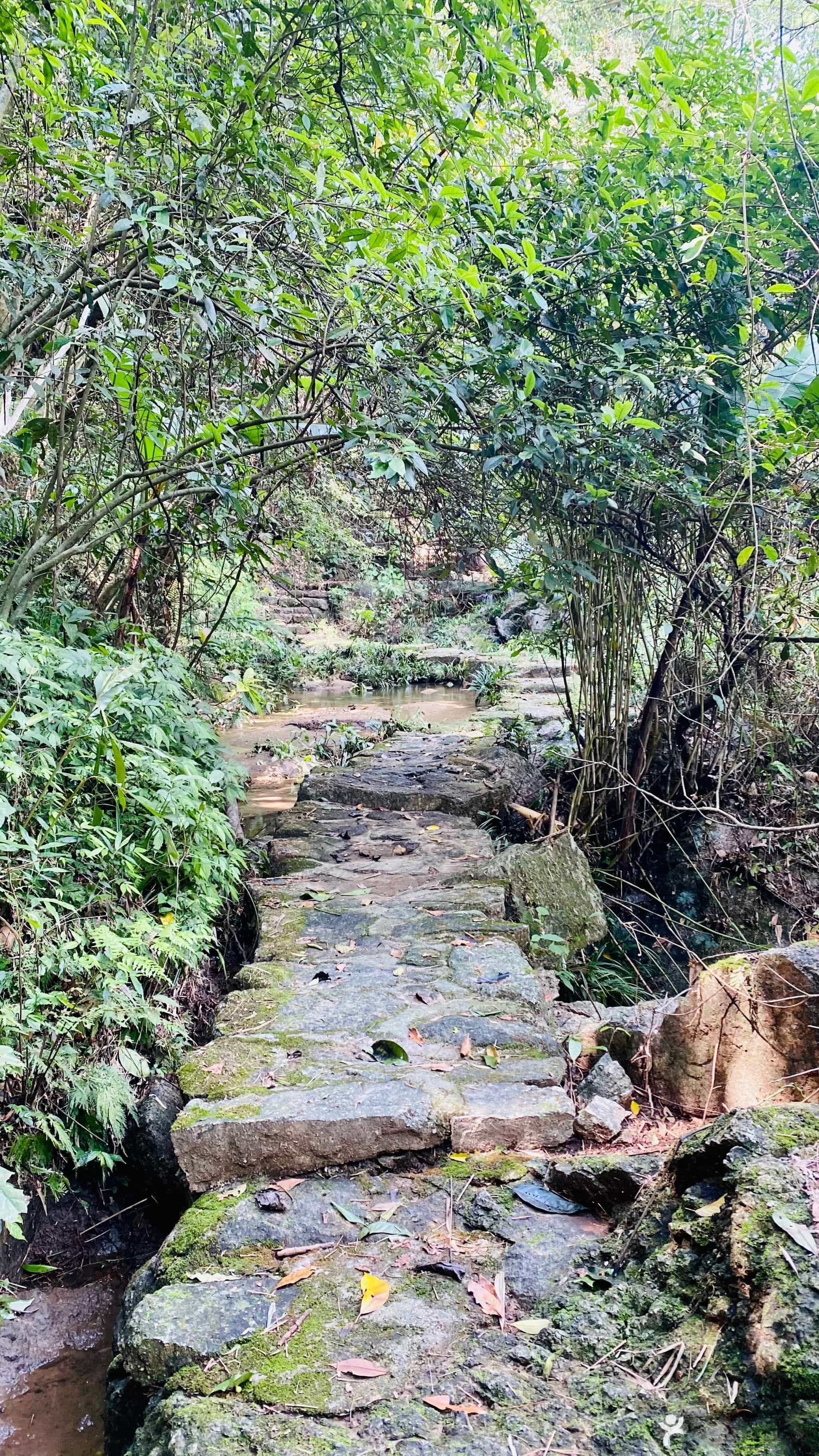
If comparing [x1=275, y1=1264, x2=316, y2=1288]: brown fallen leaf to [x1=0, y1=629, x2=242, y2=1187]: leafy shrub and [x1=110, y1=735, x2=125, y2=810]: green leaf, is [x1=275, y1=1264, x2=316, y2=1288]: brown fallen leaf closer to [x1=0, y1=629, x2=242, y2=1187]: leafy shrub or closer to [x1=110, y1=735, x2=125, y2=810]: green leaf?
[x1=0, y1=629, x2=242, y2=1187]: leafy shrub

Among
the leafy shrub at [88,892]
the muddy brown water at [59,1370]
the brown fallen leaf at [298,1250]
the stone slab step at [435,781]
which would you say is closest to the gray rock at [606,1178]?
the brown fallen leaf at [298,1250]

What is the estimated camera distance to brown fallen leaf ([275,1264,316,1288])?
5.55 ft

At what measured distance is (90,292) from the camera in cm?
298

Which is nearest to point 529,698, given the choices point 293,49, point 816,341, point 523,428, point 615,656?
point 615,656

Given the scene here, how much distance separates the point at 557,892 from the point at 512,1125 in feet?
6.99

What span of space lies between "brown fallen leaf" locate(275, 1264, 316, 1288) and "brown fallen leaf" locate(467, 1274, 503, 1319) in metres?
0.33

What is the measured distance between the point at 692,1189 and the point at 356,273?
3.46m

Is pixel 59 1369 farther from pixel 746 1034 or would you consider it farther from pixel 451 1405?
pixel 746 1034

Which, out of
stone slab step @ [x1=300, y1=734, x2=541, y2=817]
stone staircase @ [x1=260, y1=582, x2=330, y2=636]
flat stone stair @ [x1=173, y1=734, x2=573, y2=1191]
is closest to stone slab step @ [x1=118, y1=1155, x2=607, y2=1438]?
flat stone stair @ [x1=173, y1=734, x2=573, y2=1191]

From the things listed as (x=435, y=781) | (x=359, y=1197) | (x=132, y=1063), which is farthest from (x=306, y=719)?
(x=359, y=1197)

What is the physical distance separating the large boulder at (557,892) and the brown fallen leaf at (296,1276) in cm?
248

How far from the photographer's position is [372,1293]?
1.62m

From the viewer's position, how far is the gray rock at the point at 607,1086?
2516 millimetres

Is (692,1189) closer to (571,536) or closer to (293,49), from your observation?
(571,536)
